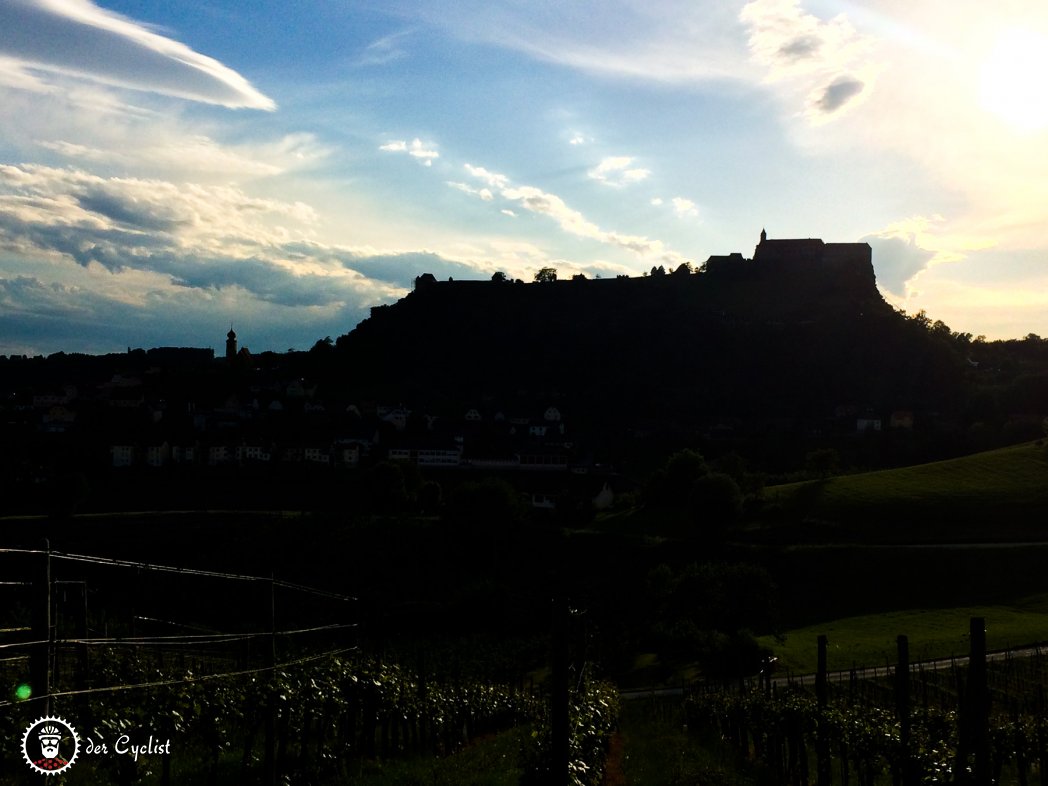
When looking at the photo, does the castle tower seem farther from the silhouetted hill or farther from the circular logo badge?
the circular logo badge

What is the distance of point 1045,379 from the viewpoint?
11769 cm

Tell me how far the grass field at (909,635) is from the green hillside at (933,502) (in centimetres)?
1312

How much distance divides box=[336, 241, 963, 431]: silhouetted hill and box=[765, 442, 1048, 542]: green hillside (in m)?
50.1

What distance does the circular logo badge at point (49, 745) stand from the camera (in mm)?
7891

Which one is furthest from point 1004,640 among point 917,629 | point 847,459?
point 847,459

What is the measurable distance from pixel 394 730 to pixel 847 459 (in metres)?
95.8

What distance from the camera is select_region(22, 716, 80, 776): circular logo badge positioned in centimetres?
789

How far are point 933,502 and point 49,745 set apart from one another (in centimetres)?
6954

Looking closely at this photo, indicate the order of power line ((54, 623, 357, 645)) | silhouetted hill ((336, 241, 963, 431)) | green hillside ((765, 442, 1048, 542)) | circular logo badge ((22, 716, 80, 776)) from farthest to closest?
1. silhouetted hill ((336, 241, 963, 431))
2. green hillside ((765, 442, 1048, 542))
3. power line ((54, 623, 357, 645))
4. circular logo badge ((22, 716, 80, 776))

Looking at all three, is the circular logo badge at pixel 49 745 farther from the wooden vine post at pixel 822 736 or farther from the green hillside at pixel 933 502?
the green hillside at pixel 933 502

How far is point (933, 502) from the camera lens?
67750 mm

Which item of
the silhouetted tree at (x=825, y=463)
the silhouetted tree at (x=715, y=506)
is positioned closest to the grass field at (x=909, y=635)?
the silhouetted tree at (x=715, y=506)

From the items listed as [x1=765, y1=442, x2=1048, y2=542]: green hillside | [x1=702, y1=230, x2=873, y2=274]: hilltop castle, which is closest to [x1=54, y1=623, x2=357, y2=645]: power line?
[x1=765, y1=442, x2=1048, y2=542]: green hillside

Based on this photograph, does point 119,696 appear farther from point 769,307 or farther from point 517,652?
point 769,307
